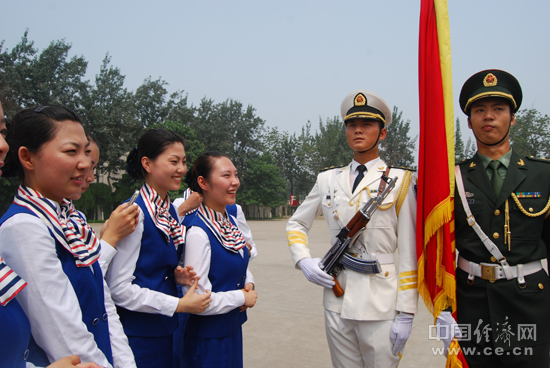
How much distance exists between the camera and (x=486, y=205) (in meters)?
2.34

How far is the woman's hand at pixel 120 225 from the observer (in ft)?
6.87

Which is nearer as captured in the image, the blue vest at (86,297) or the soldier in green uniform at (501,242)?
the blue vest at (86,297)

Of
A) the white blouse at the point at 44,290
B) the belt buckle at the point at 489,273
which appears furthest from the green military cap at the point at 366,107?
Result: the white blouse at the point at 44,290

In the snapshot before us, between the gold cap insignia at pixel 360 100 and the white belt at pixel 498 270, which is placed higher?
the gold cap insignia at pixel 360 100

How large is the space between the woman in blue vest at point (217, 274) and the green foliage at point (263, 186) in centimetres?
3701

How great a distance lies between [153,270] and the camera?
2.31m

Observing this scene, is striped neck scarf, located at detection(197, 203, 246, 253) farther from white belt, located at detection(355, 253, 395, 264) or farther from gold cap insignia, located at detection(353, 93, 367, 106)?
gold cap insignia, located at detection(353, 93, 367, 106)

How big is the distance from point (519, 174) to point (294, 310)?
3.87m

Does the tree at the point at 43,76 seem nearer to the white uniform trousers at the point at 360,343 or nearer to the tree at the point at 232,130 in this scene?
the tree at the point at 232,130

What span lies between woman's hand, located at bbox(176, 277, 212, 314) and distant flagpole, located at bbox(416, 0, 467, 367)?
4.00ft

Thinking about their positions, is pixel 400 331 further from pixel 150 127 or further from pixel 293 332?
pixel 150 127

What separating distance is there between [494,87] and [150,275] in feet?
7.28

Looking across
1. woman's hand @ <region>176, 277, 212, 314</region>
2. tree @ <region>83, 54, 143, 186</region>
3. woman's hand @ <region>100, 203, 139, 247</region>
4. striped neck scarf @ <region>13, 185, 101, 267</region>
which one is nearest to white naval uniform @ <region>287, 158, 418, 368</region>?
woman's hand @ <region>176, 277, 212, 314</region>

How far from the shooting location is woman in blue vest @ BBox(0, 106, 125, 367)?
135 centimetres
